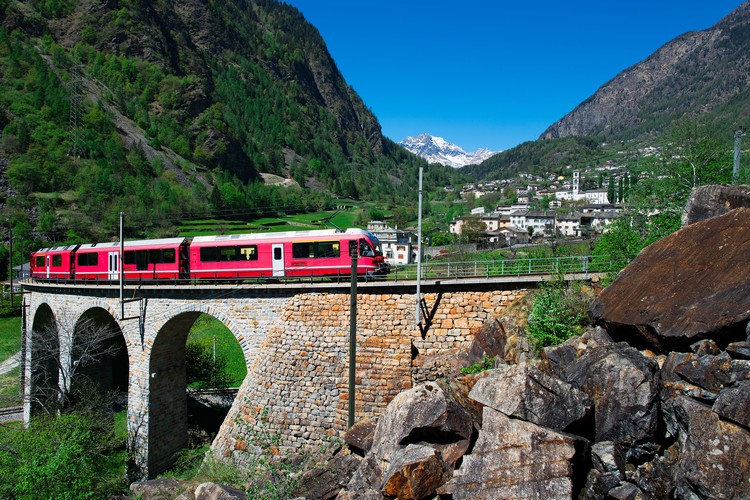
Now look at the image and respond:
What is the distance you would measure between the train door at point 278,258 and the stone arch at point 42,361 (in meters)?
14.6

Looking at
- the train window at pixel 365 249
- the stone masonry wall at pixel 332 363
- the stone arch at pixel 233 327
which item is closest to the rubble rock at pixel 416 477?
the stone masonry wall at pixel 332 363

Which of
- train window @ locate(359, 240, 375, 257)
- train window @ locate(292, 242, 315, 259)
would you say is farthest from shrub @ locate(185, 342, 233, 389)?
train window @ locate(359, 240, 375, 257)

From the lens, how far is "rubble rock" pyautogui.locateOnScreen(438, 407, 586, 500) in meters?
8.86

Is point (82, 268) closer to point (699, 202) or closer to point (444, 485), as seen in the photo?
point (444, 485)

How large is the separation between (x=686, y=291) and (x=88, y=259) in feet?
96.7

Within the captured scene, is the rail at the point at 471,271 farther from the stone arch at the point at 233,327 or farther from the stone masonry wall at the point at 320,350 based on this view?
the stone arch at the point at 233,327

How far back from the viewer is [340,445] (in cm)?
1531

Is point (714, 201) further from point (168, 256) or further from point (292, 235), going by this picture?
point (168, 256)

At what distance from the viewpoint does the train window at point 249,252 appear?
73.0 ft

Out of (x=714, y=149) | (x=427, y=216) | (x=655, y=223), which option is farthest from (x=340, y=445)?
(x=427, y=216)

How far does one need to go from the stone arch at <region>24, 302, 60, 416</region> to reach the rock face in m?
28.5

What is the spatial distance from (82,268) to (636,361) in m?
29.3

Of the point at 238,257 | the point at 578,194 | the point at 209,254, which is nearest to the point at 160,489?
the point at 238,257

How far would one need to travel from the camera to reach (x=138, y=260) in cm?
2497
